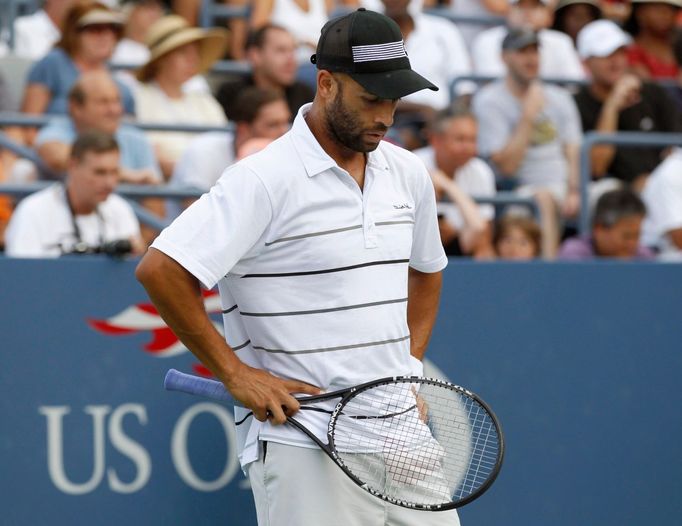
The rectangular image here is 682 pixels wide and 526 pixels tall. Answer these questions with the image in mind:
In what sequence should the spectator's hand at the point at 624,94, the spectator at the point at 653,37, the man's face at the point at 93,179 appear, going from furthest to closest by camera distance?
1. the spectator at the point at 653,37
2. the spectator's hand at the point at 624,94
3. the man's face at the point at 93,179

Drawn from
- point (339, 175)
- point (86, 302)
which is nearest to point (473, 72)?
point (86, 302)

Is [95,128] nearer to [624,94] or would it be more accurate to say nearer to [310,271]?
[310,271]

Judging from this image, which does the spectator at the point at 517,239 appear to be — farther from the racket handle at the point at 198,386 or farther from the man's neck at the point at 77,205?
the racket handle at the point at 198,386

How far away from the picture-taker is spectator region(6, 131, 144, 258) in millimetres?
5145

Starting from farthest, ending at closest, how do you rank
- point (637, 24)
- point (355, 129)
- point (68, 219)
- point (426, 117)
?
point (637, 24)
point (426, 117)
point (68, 219)
point (355, 129)

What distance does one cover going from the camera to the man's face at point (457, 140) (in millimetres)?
6691

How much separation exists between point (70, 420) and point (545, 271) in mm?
1812

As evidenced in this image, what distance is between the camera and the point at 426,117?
755cm

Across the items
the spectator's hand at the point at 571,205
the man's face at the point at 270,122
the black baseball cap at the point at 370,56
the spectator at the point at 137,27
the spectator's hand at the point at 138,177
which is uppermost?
the black baseball cap at the point at 370,56

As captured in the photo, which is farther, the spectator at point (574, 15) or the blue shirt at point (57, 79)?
the spectator at point (574, 15)

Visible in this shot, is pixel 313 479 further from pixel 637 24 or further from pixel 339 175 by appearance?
pixel 637 24

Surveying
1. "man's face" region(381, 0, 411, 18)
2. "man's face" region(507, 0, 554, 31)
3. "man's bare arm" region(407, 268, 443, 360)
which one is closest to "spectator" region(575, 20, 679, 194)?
"man's face" region(507, 0, 554, 31)

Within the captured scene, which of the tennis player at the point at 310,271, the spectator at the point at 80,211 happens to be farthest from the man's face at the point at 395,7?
the tennis player at the point at 310,271

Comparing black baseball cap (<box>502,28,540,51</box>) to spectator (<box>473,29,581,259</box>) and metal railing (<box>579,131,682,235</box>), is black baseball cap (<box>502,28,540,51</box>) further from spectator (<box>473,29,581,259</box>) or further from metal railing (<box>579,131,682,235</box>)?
metal railing (<box>579,131,682,235</box>)
